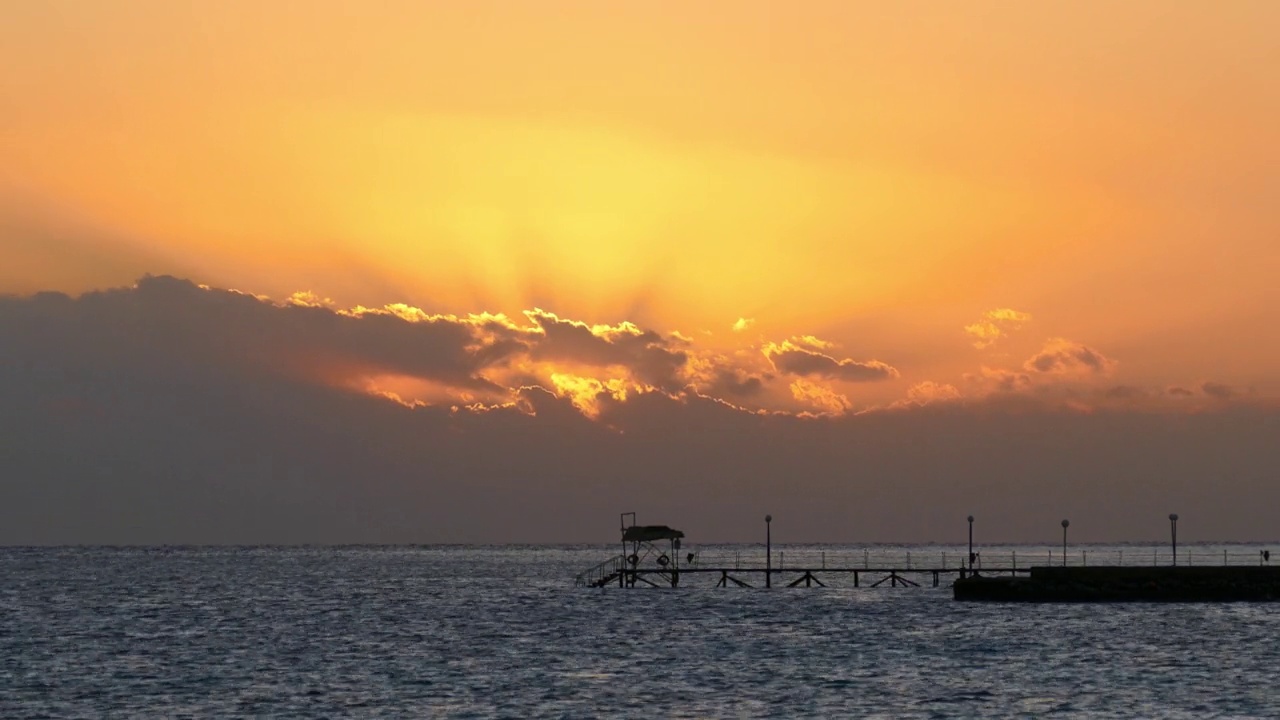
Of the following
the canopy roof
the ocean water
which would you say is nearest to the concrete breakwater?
the ocean water

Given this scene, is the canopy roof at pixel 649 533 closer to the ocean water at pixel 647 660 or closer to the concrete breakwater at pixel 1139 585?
the ocean water at pixel 647 660

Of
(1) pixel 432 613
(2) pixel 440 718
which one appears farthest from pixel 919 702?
(1) pixel 432 613

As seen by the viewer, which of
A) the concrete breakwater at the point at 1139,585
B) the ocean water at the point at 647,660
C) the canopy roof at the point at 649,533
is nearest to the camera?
the ocean water at the point at 647,660

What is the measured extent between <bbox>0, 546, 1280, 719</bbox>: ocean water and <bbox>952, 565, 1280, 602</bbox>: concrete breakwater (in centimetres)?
149

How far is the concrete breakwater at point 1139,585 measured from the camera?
124m

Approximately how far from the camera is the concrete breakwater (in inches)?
4894

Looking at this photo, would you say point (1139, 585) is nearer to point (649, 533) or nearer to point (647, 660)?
point (649, 533)

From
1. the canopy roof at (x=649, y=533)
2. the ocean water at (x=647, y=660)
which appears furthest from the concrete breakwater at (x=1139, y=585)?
the canopy roof at (x=649, y=533)

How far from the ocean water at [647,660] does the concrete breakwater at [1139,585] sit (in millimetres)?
1487

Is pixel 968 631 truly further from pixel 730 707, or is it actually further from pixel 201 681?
pixel 201 681

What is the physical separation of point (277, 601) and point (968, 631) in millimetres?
77701

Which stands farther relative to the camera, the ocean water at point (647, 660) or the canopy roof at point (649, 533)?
the canopy roof at point (649, 533)

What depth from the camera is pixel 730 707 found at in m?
62.5

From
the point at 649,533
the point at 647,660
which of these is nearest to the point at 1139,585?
the point at 649,533
